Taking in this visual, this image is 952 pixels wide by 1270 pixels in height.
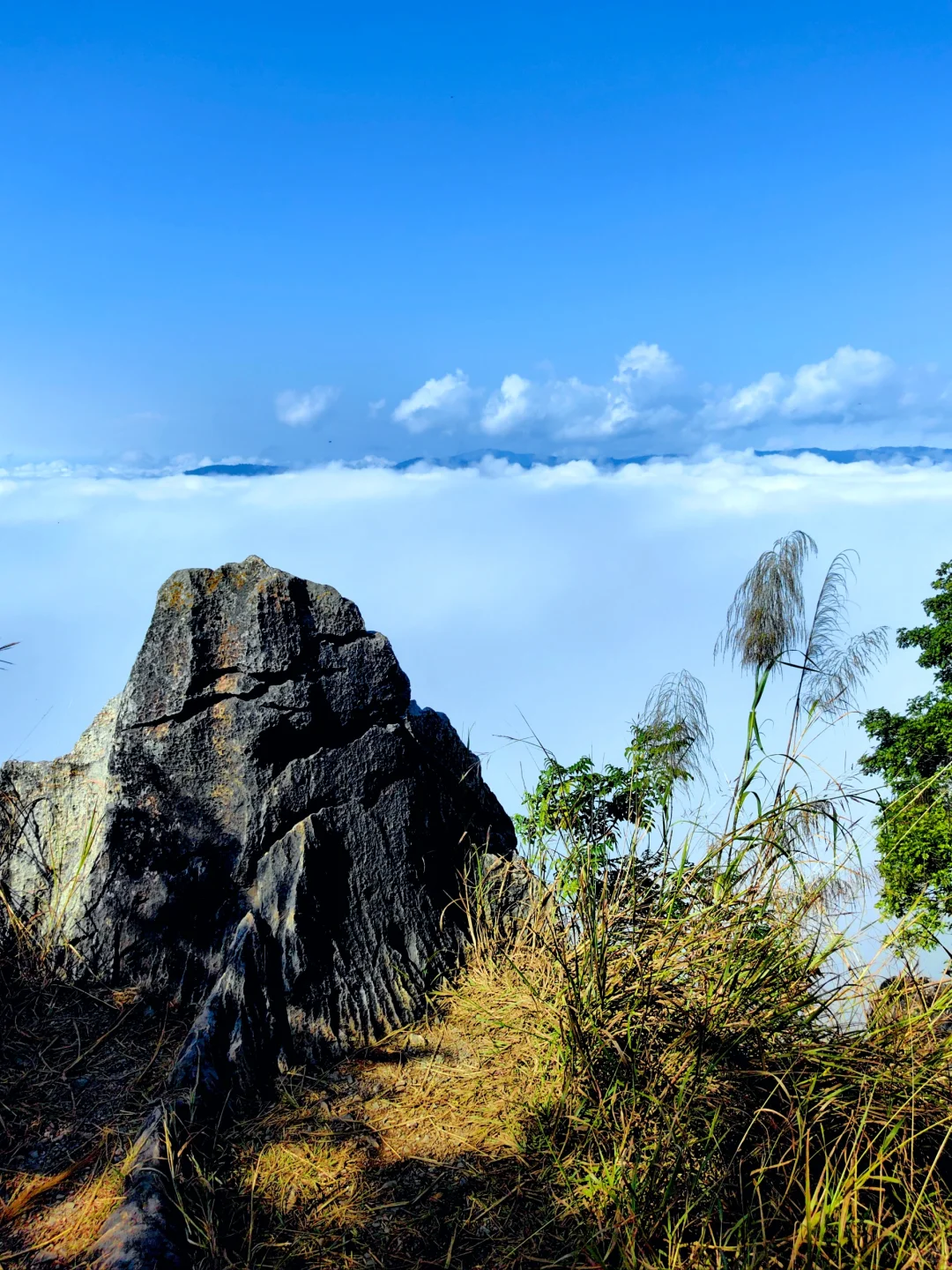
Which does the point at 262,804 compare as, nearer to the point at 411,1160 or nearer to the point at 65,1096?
the point at 65,1096

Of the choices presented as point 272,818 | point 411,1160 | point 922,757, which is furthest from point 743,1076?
point 922,757

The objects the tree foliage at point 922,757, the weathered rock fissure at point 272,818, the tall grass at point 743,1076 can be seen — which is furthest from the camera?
the tree foliage at point 922,757

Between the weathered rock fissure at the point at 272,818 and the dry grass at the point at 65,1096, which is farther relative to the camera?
the weathered rock fissure at the point at 272,818

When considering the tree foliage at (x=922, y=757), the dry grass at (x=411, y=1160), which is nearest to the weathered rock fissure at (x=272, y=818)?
the dry grass at (x=411, y=1160)

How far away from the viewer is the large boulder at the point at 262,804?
400 centimetres

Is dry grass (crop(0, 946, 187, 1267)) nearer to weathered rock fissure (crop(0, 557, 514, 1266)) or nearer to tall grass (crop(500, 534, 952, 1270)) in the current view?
weathered rock fissure (crop(0, 557, 514, 1266))

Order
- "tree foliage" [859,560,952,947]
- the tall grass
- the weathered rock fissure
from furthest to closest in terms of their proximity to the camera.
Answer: "tree foliage" [859,560,952,947] < the weathered rock fissure < the tall grass

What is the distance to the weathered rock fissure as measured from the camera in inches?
155

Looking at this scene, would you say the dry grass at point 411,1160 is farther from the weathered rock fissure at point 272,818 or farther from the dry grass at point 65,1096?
the dry grass at point 65,1096

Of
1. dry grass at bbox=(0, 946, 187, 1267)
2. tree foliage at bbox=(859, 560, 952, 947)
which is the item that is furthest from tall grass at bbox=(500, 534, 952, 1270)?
tree foliage at bbox=(859, 560, 952, 947)

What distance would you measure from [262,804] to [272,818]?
0.07 meters

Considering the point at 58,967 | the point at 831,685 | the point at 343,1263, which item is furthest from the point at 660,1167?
the point at 831,685

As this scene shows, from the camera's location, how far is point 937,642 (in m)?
11.6

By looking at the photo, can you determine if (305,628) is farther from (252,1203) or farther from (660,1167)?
(660,1167)
